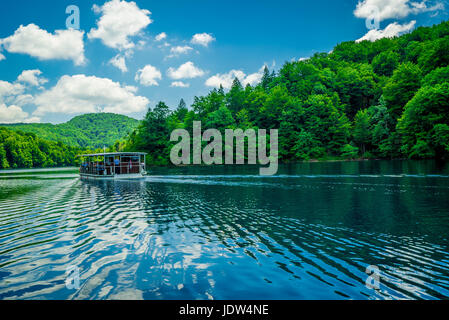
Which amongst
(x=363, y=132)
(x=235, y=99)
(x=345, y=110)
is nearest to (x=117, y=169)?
(x=363, y=132)

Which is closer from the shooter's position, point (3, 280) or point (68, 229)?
point (3, 280)

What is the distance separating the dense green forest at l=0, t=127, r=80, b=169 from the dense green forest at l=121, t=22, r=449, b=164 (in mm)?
71953

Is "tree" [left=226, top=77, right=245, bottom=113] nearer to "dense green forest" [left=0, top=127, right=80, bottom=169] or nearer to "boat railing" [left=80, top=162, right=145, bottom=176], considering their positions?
"boat railing" [left=80, top=162, right=145, bottom=176]

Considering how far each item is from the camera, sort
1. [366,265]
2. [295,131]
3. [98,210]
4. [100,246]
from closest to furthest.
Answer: [366,265] → [100,246] → [98,210] → [295,131]

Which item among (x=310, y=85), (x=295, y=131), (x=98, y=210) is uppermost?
(x=310, y=85)

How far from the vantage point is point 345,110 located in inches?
3991

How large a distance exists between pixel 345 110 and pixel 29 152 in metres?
159

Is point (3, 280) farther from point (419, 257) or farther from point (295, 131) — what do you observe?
point (295, 131)

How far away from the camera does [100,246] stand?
9344mm

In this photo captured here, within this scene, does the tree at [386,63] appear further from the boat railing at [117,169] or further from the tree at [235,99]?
the boat railing at [117,169]

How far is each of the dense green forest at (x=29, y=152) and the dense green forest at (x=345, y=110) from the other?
7195 centimetres
